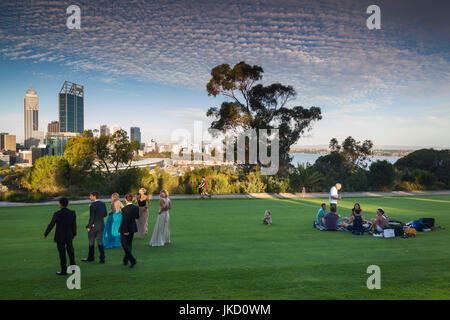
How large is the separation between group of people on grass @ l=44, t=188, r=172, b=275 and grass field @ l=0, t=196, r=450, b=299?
34cm

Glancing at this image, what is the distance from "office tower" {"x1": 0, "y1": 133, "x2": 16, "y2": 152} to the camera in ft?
568

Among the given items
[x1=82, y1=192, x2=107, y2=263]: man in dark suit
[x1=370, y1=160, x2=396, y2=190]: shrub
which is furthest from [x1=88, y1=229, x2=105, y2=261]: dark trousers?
[x1=370, y1=160, x2=396, y2=190]: shrub

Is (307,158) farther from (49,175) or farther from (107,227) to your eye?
(107,227)

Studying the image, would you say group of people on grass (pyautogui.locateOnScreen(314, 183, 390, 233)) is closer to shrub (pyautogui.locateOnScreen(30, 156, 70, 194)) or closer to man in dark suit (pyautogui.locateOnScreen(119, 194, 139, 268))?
man in dark suit (pyautogui.locateOnScreen(119, 194, 139, 268))

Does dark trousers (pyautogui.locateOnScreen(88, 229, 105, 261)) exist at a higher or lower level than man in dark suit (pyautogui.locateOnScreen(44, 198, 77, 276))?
lower

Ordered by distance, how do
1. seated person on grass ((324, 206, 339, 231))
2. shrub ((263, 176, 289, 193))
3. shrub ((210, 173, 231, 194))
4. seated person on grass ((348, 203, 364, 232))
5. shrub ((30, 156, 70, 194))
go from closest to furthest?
1. seated person on grass ((348, 203, 364, 232))
2. seated person on grass ((324, 206, 339, 231))
3. shrub ((30, 156, 70, 194))
4. shrub ((210, 173, 231, 194))
5. shrub ((263, 176, 289, 193))

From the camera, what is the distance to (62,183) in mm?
22141

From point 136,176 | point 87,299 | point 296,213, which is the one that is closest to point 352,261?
point 87,299

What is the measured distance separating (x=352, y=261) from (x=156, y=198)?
562 inches

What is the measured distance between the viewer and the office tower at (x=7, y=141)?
173 metres

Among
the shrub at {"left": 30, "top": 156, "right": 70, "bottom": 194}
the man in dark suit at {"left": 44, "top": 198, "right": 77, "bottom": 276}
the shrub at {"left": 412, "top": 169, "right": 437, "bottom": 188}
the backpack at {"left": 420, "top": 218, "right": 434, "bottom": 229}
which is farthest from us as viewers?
the shrub at {"left": 412, "top": 169, "right": 437, "bottom": 188}

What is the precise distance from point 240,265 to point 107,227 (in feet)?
13.7
